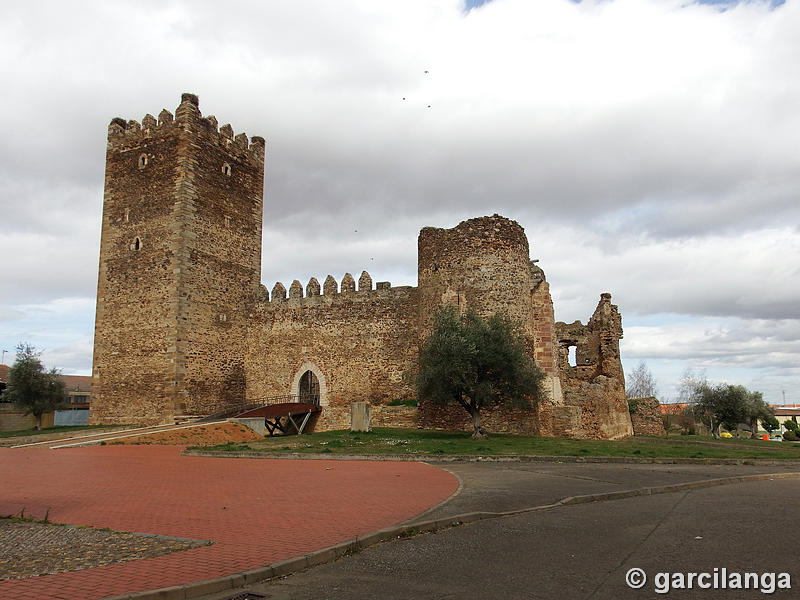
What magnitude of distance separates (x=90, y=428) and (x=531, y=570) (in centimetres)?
2328

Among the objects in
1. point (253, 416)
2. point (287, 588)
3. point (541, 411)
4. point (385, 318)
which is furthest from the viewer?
point (385, 318)

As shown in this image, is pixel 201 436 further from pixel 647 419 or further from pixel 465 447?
pixel 647 419

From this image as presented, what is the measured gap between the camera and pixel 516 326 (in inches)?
841

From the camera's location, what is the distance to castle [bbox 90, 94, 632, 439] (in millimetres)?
23109

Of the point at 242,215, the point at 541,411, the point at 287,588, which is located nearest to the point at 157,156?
the point at 242,215

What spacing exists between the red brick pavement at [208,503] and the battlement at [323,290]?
1238 cm

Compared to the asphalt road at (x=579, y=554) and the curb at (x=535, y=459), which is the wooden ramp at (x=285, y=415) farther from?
the asphalt road at (x=579, y=554)

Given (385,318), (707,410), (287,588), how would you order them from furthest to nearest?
(707,410), (385,318), (287,588)

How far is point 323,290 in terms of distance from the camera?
2777cm

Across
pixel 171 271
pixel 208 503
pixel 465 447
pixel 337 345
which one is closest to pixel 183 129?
pixel 171 271

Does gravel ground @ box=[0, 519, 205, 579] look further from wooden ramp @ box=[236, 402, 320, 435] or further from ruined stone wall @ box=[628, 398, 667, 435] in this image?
ruined stone wall @ box=[628, 398, 667, 435]

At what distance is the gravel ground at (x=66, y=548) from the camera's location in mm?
5332

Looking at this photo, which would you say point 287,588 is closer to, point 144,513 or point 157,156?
point 144,513

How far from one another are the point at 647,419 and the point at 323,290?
664 inches
